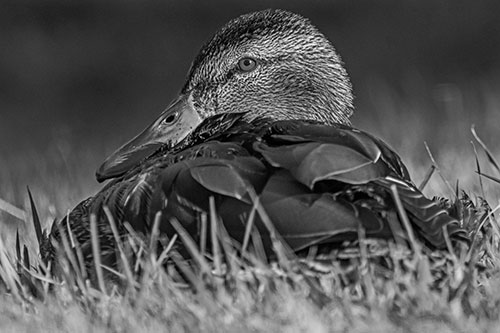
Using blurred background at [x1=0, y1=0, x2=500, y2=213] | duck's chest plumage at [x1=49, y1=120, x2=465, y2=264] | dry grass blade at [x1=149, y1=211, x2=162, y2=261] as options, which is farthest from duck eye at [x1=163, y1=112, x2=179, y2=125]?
blurred background at [x1=0, y1=0, x2=500, y2=213]

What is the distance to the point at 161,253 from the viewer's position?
3.36m

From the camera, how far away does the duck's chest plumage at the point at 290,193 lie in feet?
10.5

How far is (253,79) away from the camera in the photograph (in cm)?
491

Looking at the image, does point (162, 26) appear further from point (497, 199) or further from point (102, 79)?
point (497, 199)

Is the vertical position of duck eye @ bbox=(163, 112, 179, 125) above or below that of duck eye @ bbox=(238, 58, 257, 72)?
below

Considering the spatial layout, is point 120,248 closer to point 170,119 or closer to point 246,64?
point 170,119

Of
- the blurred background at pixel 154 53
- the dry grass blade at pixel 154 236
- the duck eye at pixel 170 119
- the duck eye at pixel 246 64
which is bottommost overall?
the blurred background at pixel 154 53

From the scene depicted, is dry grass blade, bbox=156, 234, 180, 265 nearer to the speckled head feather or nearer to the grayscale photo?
the grayscale photo

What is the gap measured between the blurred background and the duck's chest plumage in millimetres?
5528

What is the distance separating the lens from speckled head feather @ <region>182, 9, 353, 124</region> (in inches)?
192

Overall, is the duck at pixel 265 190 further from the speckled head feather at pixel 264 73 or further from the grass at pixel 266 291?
the speckled head feather at pixel 264 73

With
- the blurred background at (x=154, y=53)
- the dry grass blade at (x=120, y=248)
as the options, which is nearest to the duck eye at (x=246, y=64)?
the dry grass blade at (x=120, y=248)

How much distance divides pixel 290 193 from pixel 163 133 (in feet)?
5.37

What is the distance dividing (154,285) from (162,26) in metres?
9.81
